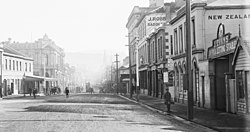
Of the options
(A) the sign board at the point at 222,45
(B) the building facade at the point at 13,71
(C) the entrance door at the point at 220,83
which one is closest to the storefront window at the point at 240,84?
(A) the sign board at the point at 222,45

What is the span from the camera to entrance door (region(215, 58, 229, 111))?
83.5 ft

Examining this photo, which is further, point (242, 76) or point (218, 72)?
point (218, 72)

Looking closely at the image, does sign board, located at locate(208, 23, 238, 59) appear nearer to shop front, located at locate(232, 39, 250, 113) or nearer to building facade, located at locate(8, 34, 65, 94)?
shop front, located at locate(232, 39, 250, 113)

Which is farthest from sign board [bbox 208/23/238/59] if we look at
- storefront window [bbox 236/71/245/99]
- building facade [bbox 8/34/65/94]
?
building facade [bbox 8/34/65/94]

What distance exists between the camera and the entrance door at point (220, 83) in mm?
25438

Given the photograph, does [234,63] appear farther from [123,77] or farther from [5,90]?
[123,77]

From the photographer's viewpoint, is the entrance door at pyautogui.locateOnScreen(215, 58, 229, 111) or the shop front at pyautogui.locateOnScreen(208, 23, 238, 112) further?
the entrance door at pyautogui.locateOnScreen(215, 58, 229, 111)

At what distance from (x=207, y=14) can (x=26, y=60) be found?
58.3 metres

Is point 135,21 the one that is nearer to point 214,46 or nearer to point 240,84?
point 214,46

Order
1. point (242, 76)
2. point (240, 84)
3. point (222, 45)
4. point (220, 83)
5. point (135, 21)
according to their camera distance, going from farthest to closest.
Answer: point (135, 21), point (220, 83), point (222, 45), point (240, 84), point (242, 76)

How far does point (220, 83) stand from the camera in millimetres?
25641

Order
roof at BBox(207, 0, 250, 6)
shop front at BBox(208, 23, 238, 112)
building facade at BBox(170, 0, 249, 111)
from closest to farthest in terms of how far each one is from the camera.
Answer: building facade at BBox(170, 0, 249, 111), shop front at BBox(208, 23, 238, 112), roof at BBox(207, 0, 250, 6)

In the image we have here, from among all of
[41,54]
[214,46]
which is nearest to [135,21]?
[41,54]

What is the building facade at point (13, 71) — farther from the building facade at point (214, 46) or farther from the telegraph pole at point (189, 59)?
the telegraph pole at point (189, 59)
